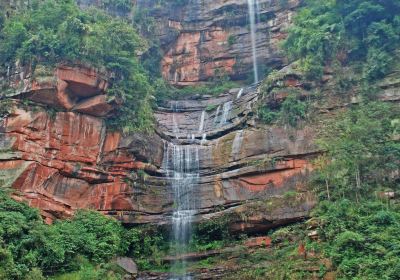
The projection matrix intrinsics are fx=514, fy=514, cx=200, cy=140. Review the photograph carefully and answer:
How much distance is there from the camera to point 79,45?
23.8 m

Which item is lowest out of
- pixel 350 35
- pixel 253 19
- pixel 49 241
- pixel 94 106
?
pixel 49 241

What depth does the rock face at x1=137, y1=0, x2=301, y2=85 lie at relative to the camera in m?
33.9

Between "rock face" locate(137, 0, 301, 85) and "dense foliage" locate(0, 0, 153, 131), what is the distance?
921 cm

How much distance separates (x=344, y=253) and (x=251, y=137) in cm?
851

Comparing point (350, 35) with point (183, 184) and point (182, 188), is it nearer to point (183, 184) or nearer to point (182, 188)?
point (183, 184)

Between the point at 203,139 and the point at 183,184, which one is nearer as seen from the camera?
the point at 183,184

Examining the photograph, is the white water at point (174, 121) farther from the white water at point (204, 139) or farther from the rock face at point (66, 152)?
the rock face at point (66, 152)

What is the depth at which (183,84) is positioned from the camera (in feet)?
113

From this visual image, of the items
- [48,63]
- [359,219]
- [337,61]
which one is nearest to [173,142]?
[48,63]

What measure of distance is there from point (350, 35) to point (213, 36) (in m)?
11.6

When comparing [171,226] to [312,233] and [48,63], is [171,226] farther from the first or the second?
[48,63]

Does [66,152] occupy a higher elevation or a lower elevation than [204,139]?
lower

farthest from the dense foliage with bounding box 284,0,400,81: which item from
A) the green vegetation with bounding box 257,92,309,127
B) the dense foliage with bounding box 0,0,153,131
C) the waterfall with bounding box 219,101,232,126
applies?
the dense foliage with bounding box 0,0,153,131

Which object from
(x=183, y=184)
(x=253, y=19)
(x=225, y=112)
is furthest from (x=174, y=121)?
(x=253, y=19)
